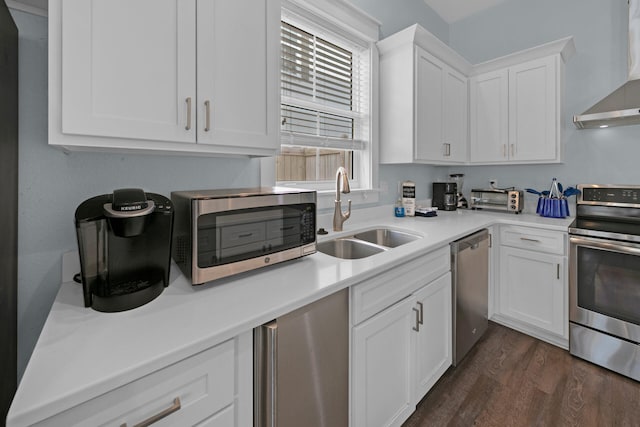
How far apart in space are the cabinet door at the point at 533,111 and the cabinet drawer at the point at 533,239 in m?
0.71

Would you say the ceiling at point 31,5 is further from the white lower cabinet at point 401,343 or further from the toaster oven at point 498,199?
the toaster oven at point 498,199

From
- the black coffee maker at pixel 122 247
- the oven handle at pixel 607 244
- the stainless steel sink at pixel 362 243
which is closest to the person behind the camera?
the black coffee maker at pixel 122 247

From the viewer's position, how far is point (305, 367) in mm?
958

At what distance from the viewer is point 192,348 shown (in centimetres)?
68

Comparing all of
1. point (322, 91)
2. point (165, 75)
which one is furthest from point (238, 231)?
point (322, 91)

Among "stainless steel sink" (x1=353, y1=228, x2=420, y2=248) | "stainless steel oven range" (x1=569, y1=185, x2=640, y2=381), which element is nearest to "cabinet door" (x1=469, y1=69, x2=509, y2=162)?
"stainless steel oven range" (x1=569, y1=185, x2=640, y2=381)

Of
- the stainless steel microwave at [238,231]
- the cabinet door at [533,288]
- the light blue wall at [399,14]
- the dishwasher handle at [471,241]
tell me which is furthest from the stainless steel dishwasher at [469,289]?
the light blue wall at [399,14]

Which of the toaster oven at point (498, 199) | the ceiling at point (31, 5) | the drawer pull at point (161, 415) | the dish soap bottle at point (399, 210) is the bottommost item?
the drawer pull at point (161, 415)

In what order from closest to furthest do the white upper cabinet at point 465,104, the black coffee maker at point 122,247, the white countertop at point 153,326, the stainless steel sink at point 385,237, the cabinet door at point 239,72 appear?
the white countertop at point 153,326, the black coffee maker at point 122,247, the cabinet door at point 239,72, the stainless steel sink at point 385,237, the white upper cabinet at point 465,104

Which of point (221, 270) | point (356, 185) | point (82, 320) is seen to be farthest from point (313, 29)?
point (82, 320)

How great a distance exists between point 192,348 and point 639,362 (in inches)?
102

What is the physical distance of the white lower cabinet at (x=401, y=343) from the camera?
47.0 inches

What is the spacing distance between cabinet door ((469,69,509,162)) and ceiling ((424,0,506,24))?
0.83 metres

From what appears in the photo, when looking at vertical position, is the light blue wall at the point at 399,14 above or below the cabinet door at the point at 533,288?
above
